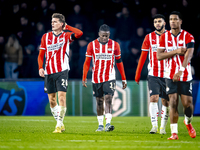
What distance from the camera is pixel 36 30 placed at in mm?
15859

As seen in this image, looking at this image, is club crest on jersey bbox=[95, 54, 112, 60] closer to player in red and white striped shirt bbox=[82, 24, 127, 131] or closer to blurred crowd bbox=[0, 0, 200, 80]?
player in red and white striped shirt bbox=[82, 24, 127, 131]

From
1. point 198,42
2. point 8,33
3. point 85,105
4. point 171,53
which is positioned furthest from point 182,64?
point 8,33

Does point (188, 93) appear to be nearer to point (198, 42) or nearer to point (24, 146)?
point (24, 146)

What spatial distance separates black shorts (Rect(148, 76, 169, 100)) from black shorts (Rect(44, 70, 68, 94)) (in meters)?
1.52

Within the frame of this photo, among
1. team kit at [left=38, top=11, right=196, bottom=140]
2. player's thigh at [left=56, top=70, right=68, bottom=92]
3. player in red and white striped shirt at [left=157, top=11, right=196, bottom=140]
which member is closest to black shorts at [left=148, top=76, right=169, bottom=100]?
A: team kit at [left=38, top=11, right=196, bottom=140]

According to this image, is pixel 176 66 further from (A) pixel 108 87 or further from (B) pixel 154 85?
(A) pixel 108 87

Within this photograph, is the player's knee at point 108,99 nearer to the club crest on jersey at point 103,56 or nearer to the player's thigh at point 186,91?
the club crest on jersey at point 103,56

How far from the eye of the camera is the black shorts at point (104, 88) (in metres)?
6.50

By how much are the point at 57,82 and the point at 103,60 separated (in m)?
1.09

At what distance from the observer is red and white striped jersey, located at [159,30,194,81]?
477 centimetres

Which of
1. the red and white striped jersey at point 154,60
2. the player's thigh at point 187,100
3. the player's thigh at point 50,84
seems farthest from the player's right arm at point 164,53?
the player's thigh at point 50,84

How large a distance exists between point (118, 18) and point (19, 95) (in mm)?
6172

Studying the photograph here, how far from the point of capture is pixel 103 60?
6598mm

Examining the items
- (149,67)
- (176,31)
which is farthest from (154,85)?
(176,31)
